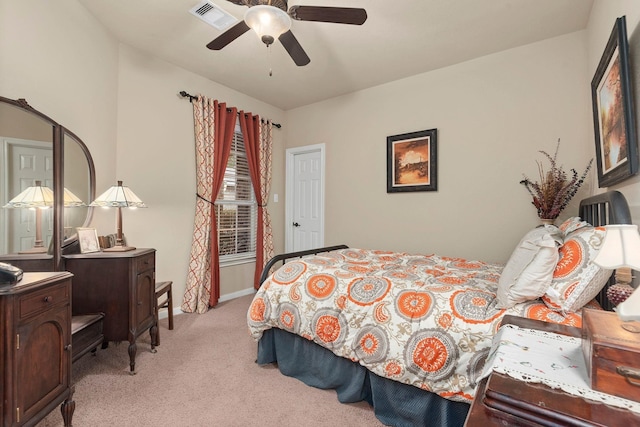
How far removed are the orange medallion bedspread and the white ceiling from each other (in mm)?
2023

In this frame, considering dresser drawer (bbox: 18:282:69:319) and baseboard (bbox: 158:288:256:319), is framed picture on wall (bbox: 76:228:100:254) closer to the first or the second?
dresser drawer (bbox: 18:282:69:319)

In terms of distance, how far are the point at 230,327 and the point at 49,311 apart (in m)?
1.72

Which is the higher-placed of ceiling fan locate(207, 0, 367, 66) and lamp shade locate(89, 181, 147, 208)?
ceiling fan locate(207, 0, 367, 66)

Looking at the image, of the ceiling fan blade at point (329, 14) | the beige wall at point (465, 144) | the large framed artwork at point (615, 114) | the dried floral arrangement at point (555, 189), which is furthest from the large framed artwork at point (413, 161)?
the ceiling fan blade at point (329, 14)

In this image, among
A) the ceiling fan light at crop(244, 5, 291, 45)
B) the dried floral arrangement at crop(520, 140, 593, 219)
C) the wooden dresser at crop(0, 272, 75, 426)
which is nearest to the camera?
the wooden dresser at crop(0, 272, 75, 426)

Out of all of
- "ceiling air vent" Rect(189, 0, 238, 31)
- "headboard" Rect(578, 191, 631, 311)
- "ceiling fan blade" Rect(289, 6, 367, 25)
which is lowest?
"headboard" Rect(578, 191, 631, 311)

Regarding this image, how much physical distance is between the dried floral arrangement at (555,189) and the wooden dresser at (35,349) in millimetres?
3442

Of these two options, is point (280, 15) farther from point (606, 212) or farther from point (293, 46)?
point (606, 212)

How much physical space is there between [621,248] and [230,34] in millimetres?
2341

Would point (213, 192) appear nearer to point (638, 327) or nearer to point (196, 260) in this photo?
point (196, 260)

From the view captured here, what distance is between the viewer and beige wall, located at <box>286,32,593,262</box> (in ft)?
8.70

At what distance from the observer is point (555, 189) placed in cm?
251

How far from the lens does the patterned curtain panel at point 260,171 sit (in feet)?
13.0

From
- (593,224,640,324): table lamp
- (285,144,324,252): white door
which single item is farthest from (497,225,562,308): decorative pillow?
(285,144,324,252): white door
